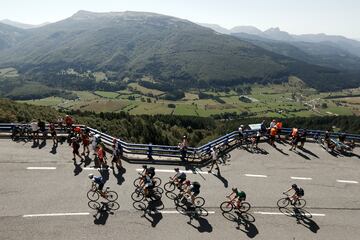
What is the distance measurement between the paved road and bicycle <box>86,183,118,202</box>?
0.39 meters

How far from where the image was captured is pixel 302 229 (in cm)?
1984

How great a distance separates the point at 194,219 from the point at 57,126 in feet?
60.1

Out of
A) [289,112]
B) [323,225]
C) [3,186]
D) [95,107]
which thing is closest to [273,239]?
[323,225]

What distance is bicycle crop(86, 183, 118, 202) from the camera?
793 inches

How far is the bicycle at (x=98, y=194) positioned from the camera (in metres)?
20.1

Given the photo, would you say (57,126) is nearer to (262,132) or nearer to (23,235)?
(23,235)

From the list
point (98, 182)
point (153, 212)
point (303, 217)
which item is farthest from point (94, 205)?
point (303, 217)

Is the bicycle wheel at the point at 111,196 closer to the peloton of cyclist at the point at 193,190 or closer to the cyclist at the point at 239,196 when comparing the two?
the peloton of cyclist at the point at 193,190

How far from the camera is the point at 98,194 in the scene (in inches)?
811

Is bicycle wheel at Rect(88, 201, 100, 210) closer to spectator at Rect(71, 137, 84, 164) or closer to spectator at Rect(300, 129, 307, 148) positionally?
spectator at Rect(71, 137, 84, 164)

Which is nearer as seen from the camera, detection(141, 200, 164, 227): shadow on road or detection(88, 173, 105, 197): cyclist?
detection(141, 200, 164, 227): shadow on road

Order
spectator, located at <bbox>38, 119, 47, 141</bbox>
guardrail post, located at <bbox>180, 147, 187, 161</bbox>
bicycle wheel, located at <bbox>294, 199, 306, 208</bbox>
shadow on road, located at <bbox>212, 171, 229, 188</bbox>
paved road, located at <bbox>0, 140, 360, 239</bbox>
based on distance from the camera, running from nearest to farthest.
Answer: paved road, located at <bbox>0, 140, 360, 239</bbox>, bicycle wheel, located at <bbox>294, 199, 306, 208</bbox>, shadow on road, located at <bbox>212, 171, 229, 188</bbox>, guardrail post, located at <bbox>180, 147, 187, 161</bbox>, spectator, located at <bbox>38, 119, 47, 141</bbox>

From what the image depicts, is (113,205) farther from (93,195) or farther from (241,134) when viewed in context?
(241,134)

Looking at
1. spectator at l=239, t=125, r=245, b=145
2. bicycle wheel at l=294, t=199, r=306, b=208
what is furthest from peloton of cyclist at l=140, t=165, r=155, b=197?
spectator at l=239, t=125, r=245, b=145
